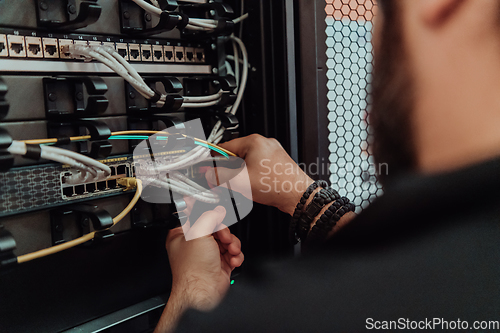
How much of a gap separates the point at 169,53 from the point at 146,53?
6 centimetres

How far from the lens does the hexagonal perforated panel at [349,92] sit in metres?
0.93


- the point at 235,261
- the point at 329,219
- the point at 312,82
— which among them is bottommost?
the point at 235,261

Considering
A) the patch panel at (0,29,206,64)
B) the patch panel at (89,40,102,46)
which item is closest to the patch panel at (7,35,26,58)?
the patch panel at (0,29,206,64)

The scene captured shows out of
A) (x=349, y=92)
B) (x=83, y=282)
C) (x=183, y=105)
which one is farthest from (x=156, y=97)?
(x=349, y=92)

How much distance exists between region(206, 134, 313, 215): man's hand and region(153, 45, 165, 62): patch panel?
0.25 metres

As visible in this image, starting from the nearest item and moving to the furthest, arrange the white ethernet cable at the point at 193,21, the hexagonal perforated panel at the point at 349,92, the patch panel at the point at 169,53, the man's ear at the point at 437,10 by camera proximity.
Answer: the man's ear at the point at 437,10, the white ethernet cable at the point at 193,21, the patch panel at the point at 169,53, the hexagonal perforated panel at the point at 349,92

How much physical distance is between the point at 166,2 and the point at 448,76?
520mm

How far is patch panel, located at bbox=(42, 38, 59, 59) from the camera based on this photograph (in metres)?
0.65

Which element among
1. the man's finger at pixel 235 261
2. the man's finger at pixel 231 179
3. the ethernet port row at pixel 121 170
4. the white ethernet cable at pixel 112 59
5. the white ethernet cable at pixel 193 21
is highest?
the white ethernet cable at pixel 193 21

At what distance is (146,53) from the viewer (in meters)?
0.79

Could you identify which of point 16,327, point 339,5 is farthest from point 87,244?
point 339,5

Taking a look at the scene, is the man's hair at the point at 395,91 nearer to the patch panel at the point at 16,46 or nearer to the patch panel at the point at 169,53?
the patch panel at the point at 169,53

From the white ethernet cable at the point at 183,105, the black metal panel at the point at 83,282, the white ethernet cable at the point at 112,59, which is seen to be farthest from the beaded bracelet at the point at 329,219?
the white ethernet cable at the point at 112,59

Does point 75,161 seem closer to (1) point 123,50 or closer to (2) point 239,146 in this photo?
(1) point 123,50
